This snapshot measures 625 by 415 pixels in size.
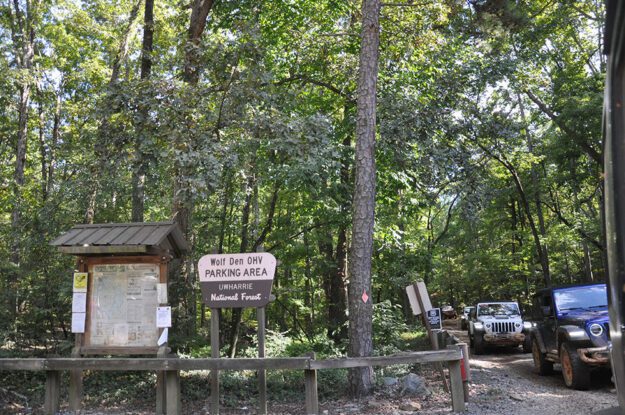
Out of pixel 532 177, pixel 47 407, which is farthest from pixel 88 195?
pixel 532 177

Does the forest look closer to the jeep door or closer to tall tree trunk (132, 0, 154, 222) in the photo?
tall tree trunk (132, 0, 154, 222)

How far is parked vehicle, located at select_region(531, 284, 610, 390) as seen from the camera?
29.3 feet

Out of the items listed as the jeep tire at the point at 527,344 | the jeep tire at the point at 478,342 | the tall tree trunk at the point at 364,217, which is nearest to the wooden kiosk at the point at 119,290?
the tall tree trunk at the point at 364,217

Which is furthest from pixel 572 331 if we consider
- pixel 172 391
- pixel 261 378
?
pixel 172 391

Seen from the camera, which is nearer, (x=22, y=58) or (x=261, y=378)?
(x=261, y=378)

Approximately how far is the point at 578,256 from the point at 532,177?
11.6 metres

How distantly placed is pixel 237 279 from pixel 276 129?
10.7 feet

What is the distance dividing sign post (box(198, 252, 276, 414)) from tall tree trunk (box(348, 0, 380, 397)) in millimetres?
1920

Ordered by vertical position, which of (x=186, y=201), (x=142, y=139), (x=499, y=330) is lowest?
(x=499, y=330)

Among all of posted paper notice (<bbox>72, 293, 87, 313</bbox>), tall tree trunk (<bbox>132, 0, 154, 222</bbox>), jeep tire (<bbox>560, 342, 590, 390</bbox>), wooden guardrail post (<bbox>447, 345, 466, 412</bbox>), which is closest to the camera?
wooden guardrail post (<bbox>447, 345, 466, 412</bbox>)

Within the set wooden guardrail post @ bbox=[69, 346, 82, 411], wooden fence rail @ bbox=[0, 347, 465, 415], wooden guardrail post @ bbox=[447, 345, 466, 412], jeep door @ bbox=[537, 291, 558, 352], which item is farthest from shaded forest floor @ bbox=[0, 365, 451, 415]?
jeep door @ bbox=[537, 291, 558, 352]

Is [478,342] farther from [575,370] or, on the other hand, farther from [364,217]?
[364,217]

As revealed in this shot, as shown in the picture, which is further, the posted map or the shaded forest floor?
the shaded forest floor

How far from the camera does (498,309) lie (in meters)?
18.6
